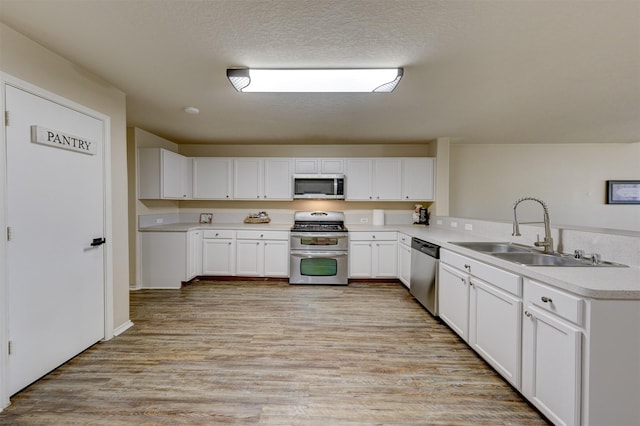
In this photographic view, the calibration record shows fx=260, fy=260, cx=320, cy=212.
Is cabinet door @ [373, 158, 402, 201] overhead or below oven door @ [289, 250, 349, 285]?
overhead

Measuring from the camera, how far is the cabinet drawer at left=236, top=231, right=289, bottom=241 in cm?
421

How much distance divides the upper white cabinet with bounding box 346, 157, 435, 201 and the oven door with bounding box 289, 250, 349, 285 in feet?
3.60

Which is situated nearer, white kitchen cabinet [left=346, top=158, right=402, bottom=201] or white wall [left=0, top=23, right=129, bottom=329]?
white wall [left=0, top=23, right=129, bottom=329]

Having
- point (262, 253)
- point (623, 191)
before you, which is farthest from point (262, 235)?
point (623, 191)

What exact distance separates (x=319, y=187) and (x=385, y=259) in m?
1.62

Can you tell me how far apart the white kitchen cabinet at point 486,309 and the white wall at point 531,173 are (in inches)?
110

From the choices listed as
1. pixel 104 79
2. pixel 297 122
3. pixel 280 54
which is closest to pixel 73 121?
pixel 104 79

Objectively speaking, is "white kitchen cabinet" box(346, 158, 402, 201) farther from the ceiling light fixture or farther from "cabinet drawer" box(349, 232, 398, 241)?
the ceiling light fixture

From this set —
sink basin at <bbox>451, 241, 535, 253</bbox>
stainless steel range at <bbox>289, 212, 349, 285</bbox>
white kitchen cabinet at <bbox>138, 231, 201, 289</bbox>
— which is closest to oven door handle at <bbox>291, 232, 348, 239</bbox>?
stainless steel range at <bbox>289, 212, 349, 285</bbox>

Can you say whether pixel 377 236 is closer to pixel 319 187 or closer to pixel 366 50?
pixel 319 187

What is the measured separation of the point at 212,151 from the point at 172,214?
1358 millimetres

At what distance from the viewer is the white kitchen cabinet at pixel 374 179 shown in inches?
178

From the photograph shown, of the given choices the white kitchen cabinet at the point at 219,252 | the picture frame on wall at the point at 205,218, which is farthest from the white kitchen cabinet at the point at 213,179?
the white kitchen cabinet at the point at 219,252

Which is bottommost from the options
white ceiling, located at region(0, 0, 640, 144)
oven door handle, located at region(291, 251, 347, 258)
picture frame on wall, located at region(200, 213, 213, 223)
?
oven door handle, located at region(291, 251, 347, 258)
